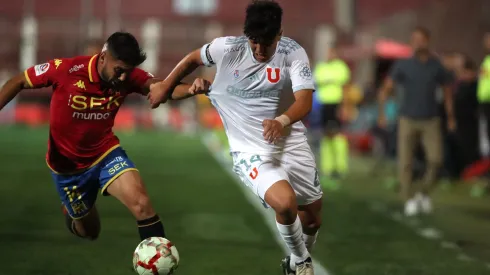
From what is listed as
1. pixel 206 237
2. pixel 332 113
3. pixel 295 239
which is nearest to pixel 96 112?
pixel 295 239

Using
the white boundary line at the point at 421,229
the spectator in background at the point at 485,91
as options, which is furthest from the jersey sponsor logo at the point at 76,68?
the spectator in background at the point at 485,91

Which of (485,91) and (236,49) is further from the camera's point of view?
(485,91)

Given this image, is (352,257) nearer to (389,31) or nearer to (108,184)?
(108,184)

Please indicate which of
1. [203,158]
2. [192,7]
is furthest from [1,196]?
[192,7]

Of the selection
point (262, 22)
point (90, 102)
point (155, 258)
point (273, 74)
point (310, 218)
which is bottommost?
point (155, 258)

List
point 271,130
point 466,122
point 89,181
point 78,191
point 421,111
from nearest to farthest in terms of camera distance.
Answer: point 271,130 → point 89,181 → point 78,191 → point 421,111 → point 466,122

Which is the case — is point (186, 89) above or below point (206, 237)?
above

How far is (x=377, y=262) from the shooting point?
348 inches

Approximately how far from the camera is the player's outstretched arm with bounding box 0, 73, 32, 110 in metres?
7.41

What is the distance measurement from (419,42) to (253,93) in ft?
20.7

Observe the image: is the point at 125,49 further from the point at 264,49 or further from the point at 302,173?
the point at 302,173

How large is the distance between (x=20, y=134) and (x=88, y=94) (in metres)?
25.8

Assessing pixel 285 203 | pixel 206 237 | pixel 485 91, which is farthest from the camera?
pixel 485 91

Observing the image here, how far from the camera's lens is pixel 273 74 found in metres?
7.19
